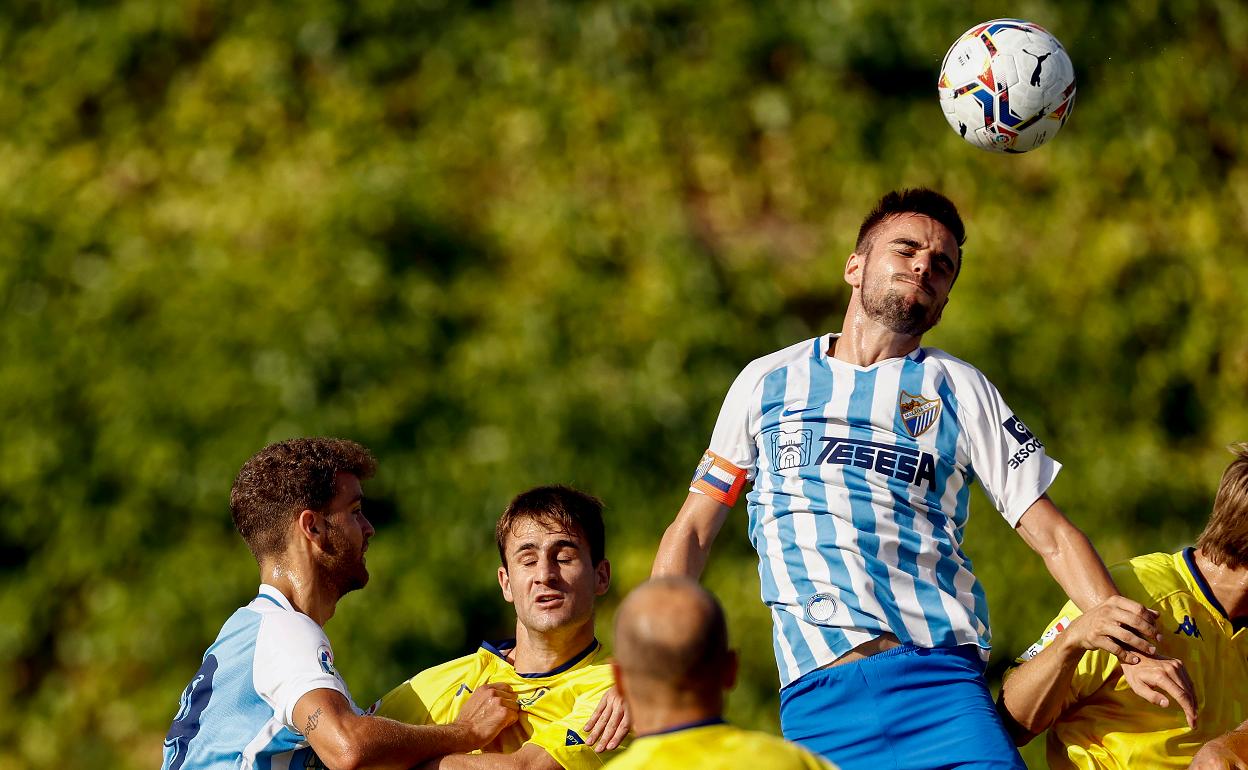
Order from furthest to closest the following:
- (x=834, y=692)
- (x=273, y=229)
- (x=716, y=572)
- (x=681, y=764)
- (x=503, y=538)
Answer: (x=273, y=229)
(x=716, y=572)
(x=503, y=538)
(x=834, y=692)
(x=681, y=764)

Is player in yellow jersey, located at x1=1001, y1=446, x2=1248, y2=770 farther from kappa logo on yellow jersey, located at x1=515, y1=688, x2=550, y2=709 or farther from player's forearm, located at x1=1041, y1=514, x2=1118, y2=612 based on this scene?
kappa logo on yellow jersey, located at x1=515, y1=688, x2=550, y2=709

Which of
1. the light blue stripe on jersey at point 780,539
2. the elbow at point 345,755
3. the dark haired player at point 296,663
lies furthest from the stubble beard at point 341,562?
the light blue stripe on jersey at point 780,539

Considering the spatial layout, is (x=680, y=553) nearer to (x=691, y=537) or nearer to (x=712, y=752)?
(x=691, y=537)

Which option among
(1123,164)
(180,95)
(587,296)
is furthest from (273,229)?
(1123,164)

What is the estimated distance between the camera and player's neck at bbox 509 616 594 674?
17.1 ft

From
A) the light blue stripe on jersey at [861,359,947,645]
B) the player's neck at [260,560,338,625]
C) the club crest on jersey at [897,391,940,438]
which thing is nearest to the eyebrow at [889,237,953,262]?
the club crest on jersey at [897,391,940,438]

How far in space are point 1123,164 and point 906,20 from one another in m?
1.88

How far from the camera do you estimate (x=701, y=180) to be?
11.5 meters

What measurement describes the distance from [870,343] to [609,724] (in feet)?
4.82

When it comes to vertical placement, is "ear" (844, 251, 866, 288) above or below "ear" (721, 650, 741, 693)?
above

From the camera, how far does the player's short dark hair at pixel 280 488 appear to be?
16.9 feet

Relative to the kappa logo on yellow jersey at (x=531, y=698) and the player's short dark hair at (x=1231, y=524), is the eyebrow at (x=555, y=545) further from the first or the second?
the player's short dark hair at (x=1231, y=524)

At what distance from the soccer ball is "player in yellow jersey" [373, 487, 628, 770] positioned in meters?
2.07

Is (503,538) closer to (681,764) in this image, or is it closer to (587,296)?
(681,764)
